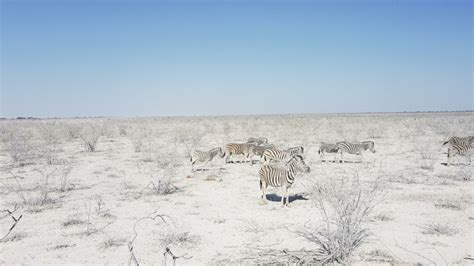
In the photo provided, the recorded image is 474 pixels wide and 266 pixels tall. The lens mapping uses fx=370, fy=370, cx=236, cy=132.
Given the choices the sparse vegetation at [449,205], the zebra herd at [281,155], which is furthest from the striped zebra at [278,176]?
the sparse vegetation at [449,205]

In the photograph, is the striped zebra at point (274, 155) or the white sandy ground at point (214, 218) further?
the striped zebra at point (274, 155)

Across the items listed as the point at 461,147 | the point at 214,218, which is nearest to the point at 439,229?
the point at 214,218

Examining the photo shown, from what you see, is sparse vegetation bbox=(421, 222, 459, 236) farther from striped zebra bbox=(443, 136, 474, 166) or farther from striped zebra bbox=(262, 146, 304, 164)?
striped zebra bbox=(443, 136, 474, 166)

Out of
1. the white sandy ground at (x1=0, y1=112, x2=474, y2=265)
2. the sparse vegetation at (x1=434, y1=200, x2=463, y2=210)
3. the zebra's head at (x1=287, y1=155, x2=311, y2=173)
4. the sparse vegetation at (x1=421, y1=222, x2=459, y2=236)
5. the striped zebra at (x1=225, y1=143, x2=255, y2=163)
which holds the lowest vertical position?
the white sandy ground at (x1=0, y1=112, x2=474, y2=265)

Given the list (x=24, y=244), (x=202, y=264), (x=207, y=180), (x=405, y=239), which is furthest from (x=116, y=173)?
(x=405, y=239)

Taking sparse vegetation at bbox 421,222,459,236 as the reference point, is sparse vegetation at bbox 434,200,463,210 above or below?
above

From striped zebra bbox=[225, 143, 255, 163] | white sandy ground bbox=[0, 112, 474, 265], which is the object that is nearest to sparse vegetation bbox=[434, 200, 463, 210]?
white sandy ground bbox=[0, 112, 474, 265]

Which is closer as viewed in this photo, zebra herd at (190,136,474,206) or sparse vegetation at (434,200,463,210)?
sparse vegetation at (434,200,463,210)

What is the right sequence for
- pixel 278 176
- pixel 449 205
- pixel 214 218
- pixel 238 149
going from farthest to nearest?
pixel 238 149
pixel 278 176
pixel 449 205
pixel 214 218

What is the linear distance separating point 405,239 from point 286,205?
119 inches

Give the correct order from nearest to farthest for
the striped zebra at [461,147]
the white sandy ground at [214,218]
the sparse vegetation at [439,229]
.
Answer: the white sandy ground at [214,218], the sparse vegetation at [439,229], the striped zebra at [461,147]

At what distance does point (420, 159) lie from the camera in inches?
657

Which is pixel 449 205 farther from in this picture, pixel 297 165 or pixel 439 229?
pixel 297 165

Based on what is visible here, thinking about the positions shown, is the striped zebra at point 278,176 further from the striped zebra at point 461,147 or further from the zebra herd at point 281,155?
the striped zebra at point 461,147
